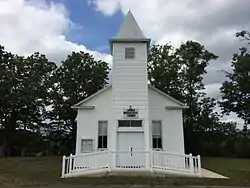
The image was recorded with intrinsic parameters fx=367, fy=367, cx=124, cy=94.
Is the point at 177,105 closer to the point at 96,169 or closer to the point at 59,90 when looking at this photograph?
the point at 96,169

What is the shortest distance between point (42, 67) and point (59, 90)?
349 cm

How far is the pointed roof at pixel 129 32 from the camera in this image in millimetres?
20891

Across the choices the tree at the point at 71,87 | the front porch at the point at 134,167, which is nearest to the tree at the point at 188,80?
the tree at the point at 71,87

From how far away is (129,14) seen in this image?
22.6 m

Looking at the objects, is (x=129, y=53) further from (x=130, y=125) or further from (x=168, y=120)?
(x=168, y=120)

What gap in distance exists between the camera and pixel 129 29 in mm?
21766

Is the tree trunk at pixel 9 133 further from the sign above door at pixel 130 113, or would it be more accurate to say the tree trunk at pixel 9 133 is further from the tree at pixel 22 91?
the sign above door at pixel 130 113

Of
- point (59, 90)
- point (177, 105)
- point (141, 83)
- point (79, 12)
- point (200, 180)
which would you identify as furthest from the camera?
point (59, 90)

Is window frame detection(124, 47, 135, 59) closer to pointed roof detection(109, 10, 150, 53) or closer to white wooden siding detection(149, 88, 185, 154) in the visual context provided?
pointed roof detection(109, 10, 150, 53)

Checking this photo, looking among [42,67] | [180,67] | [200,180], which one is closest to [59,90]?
[42,67]

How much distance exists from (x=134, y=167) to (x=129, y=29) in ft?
27.1

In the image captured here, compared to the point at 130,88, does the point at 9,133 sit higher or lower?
lower

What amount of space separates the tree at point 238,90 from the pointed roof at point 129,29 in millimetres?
15397

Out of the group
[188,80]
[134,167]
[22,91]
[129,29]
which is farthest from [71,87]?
[134,167]
